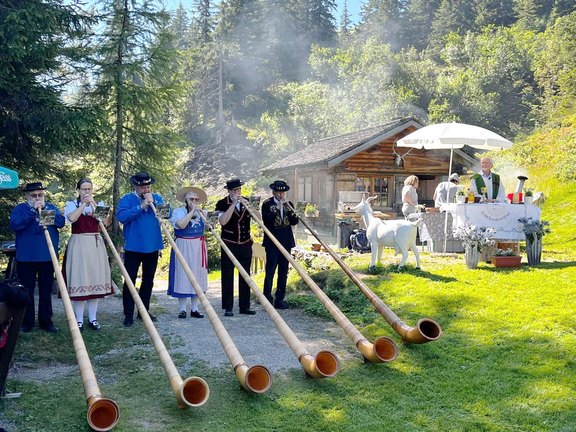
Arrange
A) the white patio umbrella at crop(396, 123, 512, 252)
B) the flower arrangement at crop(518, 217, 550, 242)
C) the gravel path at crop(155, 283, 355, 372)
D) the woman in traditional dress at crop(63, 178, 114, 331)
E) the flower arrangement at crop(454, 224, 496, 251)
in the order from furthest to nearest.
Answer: the white patio umbrella at crop(396, 123, 512, 252)
the flower arrangement at crop(518, 217, 550, 242)
the flower arrangement at crop(454, 224, 496, 251)
the woman in traditional dress at crop(63, 178, 114, 331)
the gravel path at crop(155, 283, 355, 372)

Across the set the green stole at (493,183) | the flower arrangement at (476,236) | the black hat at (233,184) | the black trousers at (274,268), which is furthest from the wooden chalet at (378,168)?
the black hat at (233,184)

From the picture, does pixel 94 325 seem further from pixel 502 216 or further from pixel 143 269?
pixel 502 216

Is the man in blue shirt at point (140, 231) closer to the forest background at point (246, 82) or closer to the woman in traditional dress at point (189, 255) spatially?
the woman in traditional dress at point (189, 255)

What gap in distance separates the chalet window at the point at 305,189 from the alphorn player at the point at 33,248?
15.4m

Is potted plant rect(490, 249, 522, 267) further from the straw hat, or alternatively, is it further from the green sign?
the green sign

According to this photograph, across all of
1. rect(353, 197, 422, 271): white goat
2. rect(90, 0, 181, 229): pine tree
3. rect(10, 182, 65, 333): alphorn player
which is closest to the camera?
rect(10, 182, 65, 333): alphorn player

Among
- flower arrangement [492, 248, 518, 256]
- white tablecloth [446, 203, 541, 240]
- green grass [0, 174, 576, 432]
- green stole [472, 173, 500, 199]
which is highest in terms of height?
green stole [472, 173, 500, 199]

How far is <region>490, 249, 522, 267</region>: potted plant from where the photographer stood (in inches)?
343

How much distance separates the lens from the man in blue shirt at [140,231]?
6.70 metres

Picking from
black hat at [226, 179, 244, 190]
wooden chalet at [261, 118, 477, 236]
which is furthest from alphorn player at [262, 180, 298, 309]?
→ wooden chalet at [261, 118, 477, 236]

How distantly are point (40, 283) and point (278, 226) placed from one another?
10.4 feet

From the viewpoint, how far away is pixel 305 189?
22.0 meters

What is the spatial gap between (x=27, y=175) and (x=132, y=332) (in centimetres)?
406

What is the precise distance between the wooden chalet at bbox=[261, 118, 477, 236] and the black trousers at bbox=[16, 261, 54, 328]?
1184cm
